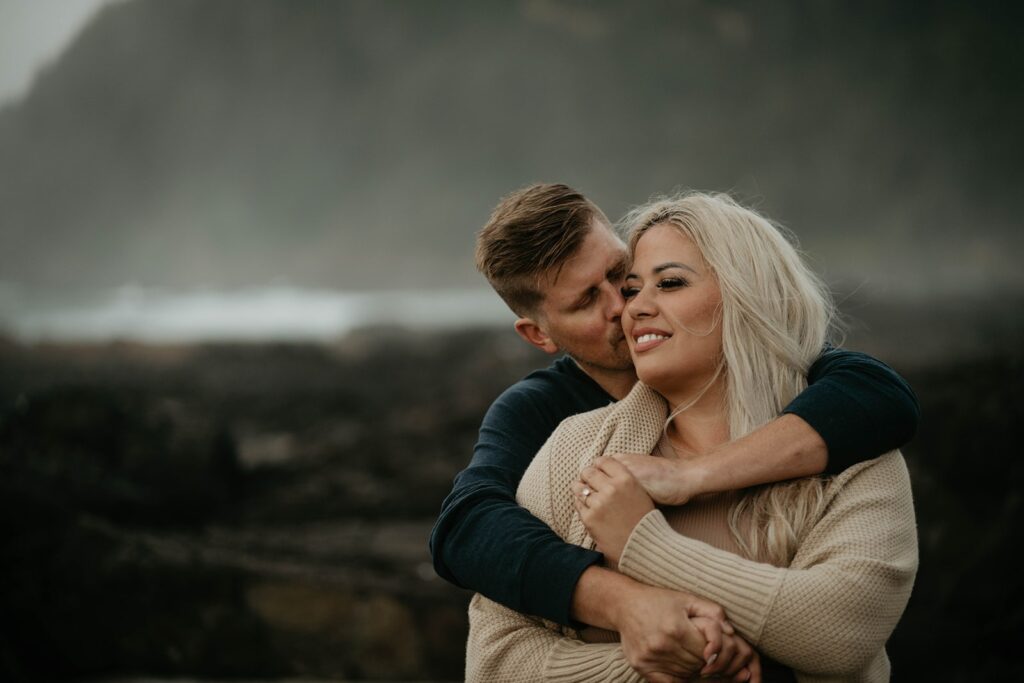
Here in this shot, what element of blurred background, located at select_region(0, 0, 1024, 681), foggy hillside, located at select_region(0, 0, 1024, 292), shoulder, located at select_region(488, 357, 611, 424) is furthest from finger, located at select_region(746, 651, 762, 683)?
foggy hillside, located at select_region(0, 0, 1024, 292)

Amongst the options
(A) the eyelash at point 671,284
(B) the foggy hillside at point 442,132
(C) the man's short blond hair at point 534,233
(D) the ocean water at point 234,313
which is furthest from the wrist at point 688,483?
(D) the ocean water at point 234,313

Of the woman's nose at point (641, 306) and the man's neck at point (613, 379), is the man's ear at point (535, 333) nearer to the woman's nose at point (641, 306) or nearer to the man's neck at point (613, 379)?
the man's neck at point (613, 379)

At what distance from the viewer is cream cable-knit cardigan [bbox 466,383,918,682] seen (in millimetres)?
1784

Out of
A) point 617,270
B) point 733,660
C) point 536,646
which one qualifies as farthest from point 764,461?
point 617,270

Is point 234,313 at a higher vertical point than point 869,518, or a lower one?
higher

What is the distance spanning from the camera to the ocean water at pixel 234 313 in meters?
9.66

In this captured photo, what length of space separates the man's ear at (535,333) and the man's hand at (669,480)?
2.97 ft

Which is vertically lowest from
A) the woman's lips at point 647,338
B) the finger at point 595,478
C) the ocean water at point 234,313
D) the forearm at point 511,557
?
the forearm at point 511,557

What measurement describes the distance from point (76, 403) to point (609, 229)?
5.93 metres

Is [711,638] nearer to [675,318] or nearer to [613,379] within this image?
[675,318]

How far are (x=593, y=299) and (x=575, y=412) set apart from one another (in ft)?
1.15

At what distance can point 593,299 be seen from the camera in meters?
2.67

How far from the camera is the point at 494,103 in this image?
404 inches

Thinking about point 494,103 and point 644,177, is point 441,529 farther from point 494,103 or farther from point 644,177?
point 494,103
